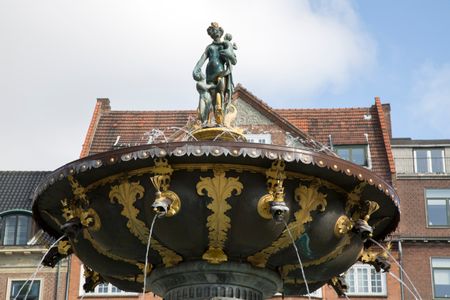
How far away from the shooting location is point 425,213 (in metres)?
43.8

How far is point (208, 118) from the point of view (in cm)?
1248

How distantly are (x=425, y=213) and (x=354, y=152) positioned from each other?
4289 mm

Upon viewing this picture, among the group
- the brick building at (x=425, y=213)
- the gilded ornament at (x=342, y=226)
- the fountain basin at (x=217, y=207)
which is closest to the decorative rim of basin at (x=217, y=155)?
the fountain basin at (x=217, y=207)

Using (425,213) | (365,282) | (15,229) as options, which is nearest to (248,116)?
(425,213)

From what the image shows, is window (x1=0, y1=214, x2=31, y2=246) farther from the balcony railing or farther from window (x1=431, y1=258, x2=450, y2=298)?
window (x1=431, y1=258, x2=450, y2=298)

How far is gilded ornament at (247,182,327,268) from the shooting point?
1108 cm

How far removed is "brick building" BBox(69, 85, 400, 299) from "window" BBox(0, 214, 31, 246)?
8.44 feet

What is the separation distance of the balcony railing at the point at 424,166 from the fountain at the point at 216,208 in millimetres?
33283

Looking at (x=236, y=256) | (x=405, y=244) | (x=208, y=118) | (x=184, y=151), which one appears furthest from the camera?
(x=405, y=244)

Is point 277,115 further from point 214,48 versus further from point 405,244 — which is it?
point 214,48

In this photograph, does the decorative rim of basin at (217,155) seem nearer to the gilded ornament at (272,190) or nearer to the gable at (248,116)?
the gilded ornament at (272,190)

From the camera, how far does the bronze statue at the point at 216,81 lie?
40.7 ft

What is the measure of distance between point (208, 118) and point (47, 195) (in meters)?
2.23

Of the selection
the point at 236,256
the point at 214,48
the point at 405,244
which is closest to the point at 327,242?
the point at 236,256
